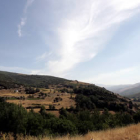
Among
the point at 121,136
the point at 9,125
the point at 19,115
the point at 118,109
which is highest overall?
the point at 121,136

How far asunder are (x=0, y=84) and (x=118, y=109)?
386ft

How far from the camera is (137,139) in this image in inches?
218

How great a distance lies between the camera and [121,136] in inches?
241

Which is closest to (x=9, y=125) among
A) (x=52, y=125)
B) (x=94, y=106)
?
(x=52, y=125)

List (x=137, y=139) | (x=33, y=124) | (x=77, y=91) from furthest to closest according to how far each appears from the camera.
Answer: (x=77, y=91)
(x=33, y=124)
(x=137, y=139)

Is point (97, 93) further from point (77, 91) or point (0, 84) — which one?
point (0, 84)

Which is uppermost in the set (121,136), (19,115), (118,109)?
(121,136)

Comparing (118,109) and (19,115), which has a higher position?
(19,115)

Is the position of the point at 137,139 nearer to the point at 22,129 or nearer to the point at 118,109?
the point at 22,129

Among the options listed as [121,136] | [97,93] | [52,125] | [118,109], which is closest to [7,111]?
[52,125]

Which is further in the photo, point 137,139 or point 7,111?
point 7,111

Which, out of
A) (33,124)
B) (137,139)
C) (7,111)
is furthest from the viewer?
(7,111)

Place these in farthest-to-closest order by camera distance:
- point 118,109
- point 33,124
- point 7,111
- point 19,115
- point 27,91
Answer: point 27,91, point 118,109, point 7,111, point 19,115, point 33,124

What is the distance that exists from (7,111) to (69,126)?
22233 mm
